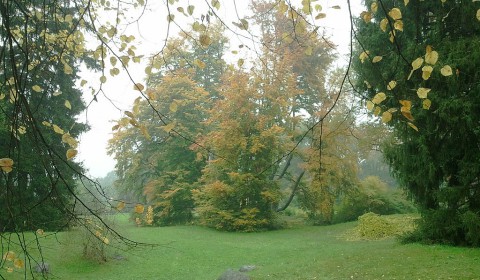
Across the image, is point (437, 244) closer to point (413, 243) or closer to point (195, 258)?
point (413, 243)

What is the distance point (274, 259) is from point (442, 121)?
17.2 feet

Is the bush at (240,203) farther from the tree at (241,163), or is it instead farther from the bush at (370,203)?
the bush at (370,203)

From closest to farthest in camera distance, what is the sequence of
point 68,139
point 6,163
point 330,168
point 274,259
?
1. point 6,163
2. point 68,139
3. point 274,259
4. point 330,168

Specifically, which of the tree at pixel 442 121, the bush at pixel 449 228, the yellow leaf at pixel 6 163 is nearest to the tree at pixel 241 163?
the tree at pixel 442 121

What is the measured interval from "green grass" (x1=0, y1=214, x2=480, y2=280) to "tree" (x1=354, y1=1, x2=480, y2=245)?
0.74 m

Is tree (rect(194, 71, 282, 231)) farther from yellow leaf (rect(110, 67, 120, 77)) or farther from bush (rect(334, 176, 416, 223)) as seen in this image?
yellow leaf (rect(110, 67, 120, 77))

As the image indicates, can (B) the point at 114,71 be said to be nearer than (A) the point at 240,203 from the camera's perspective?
Yes

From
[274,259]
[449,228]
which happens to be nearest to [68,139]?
[449,228]

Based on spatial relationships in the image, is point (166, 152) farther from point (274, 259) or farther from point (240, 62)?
point (240, 62)

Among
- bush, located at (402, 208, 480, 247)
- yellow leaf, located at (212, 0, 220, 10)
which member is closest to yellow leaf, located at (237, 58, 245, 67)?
yellow leaf, located at (212, 0, 220, 10)

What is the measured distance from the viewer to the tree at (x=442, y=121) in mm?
7723

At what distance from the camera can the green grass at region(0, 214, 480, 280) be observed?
7023 mm

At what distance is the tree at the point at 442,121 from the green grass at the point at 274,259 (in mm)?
740

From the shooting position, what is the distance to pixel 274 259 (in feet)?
33.8
